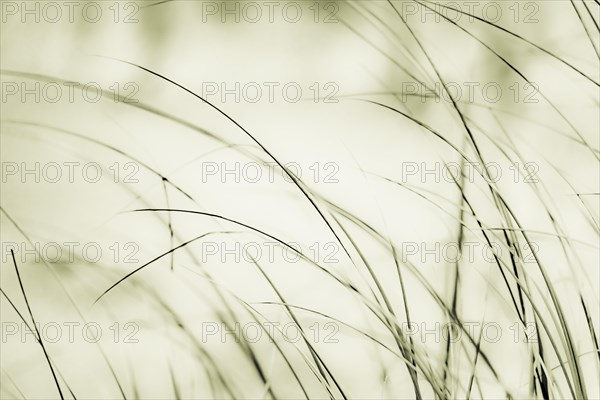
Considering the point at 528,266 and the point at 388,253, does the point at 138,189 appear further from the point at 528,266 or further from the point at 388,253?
the point at 528,266

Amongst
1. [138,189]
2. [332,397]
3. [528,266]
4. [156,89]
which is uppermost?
[156,89]

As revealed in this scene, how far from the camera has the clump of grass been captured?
2.06 feet

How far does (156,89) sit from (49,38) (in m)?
0.15

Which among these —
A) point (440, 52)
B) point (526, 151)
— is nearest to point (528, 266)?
point (526, 151)

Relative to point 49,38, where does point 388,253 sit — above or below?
below

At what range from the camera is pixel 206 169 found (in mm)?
630

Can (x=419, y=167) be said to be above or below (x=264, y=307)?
above

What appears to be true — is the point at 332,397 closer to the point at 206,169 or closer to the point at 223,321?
the point at 223,321

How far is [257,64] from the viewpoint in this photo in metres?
0.64

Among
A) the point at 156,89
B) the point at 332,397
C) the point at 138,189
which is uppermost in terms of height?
the point at 156,89

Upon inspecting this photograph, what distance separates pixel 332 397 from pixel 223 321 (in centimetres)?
15

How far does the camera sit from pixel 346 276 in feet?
2.07

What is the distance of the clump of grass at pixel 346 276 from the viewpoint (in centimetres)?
63

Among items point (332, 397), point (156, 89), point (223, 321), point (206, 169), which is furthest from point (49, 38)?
point (332, 397)
